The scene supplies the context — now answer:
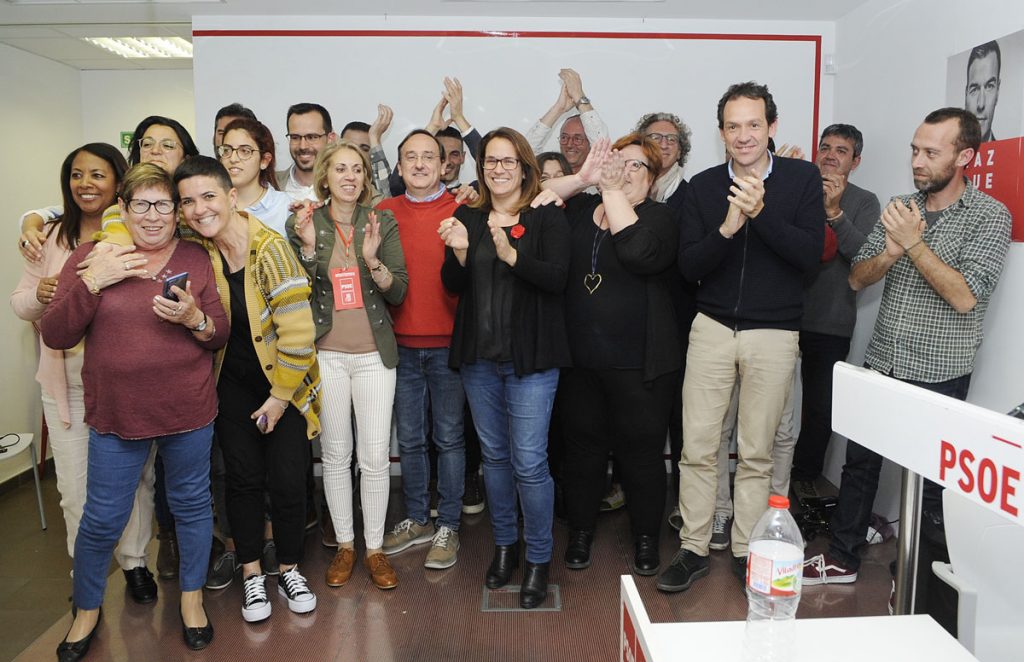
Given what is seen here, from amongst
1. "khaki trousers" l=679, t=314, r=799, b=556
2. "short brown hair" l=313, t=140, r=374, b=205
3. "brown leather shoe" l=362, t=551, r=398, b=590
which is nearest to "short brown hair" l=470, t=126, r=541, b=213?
"short brown hair" l=313, t=140, r=374, b=205

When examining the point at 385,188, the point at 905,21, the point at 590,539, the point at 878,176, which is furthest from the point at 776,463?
the point at 385,188

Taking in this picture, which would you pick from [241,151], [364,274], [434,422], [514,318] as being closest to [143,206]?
[241,151]

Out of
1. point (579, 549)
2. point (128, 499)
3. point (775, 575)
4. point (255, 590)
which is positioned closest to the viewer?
point (775, 575)

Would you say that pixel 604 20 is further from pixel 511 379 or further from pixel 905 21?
pixel 511 379

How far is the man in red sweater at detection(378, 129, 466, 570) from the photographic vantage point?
3008mm

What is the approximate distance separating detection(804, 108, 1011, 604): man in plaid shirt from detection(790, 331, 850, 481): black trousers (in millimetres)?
555

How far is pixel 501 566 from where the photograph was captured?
2.99 meters

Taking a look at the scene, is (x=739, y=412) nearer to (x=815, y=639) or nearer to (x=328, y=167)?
(x=815, y=639)

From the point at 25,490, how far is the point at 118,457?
2.64 m

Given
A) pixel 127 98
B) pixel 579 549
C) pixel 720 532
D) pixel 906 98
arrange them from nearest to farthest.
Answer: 1. pixel 579 549
2. pixel 720 532
3. pixel 906 98
4. pixel 127 98

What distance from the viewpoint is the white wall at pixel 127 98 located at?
4934mm

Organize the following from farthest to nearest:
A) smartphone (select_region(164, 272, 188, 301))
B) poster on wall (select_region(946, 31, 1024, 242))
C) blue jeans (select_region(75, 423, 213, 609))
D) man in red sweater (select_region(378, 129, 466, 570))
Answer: man in red sweater (select_region(378, 129, 466, 570)) → poster on wall (select_region(946, 31, 1024, 242)) → blue jeans (select_region(75, 423, 213, 609)) → smartphone (select_region(164, 272, 188, 301))

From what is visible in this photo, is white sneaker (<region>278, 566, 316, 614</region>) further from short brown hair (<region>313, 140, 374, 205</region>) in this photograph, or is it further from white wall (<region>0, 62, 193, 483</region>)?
white wall (<region>0, 62, 193, 483</region>)

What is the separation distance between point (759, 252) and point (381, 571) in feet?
6.35
